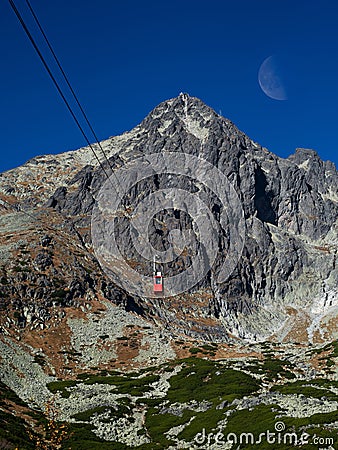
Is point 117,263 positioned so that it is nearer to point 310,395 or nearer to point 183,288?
point 183,288

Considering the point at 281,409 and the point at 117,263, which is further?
the point at 117,263

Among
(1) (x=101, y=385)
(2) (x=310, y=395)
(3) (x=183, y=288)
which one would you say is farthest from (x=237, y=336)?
(2) (x=310, y=395)

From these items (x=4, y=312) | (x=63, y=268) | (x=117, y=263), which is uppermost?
(x=117, y=263)

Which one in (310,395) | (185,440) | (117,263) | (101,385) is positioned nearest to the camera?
(185,440)

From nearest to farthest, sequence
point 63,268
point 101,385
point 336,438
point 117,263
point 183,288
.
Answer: point 336,438 < point 101,385 < point 63,268 < point 117,263 < point 183,288

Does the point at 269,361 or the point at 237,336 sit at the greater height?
the point at 237,336

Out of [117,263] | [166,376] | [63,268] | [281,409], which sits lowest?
[281,409]

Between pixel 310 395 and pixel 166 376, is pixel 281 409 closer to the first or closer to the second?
pixel 310 395

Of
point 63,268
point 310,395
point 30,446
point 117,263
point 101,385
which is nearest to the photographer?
point 30,446

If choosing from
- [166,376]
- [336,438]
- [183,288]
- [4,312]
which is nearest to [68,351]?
[4,312]
